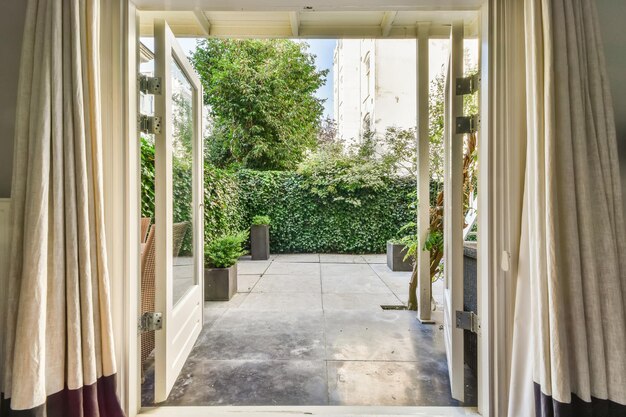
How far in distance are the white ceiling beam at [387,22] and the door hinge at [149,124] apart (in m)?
2.10

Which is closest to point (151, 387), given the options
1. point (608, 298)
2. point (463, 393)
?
point (463, 393)

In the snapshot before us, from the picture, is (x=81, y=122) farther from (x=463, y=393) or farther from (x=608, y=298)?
(x=463, y=393)

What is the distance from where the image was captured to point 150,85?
1553 mm

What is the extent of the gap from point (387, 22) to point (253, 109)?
744cm

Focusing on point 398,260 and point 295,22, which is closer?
point 295,22

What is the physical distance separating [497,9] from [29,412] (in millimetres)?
2225

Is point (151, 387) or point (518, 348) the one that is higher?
point (518, 348)

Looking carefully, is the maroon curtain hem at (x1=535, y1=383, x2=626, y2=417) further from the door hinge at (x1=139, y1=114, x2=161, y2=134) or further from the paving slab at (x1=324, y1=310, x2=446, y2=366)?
the door hinge at (x1=139, y1=114, x2=161, y2=134)

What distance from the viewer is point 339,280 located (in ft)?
14.7

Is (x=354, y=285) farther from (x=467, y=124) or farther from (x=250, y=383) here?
(x=467, y=124)

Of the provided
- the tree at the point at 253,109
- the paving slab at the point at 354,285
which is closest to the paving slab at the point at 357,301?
the paving slab at the point at 354,285

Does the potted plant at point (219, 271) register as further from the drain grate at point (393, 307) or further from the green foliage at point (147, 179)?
the drain grate at point (393, 307)

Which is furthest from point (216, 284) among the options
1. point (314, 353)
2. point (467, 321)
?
point (467, 321)

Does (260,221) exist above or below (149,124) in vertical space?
below
